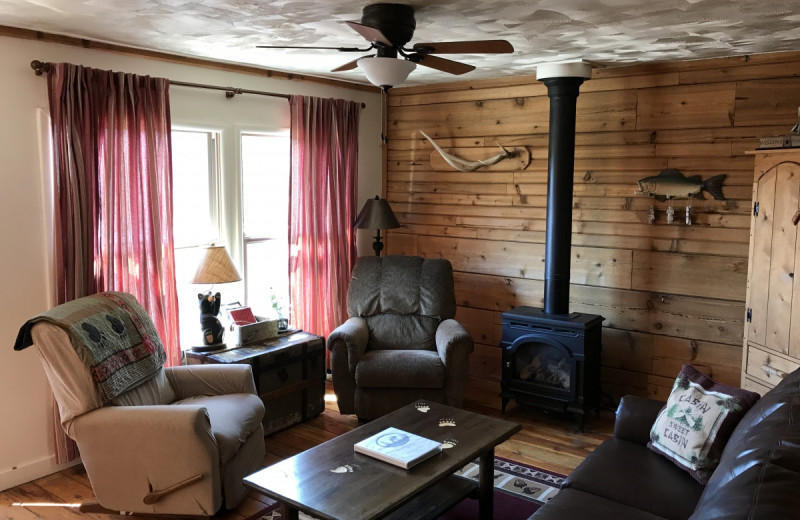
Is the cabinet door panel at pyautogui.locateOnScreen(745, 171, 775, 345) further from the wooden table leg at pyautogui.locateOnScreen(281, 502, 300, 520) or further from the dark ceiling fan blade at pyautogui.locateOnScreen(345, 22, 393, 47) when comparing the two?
the wooden table leg at pyautogui.locateOnScreen(281, 502, 300, 520)

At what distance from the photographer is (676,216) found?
172 inches

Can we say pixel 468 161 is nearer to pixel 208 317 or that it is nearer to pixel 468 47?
pixel 208 317


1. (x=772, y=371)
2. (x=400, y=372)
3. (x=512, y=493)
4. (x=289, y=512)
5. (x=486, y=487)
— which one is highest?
(x=772, y=371)

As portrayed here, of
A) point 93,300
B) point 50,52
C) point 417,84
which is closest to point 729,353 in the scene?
point 417,84

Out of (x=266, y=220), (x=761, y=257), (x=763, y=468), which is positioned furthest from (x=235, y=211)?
(x=763, y=468)

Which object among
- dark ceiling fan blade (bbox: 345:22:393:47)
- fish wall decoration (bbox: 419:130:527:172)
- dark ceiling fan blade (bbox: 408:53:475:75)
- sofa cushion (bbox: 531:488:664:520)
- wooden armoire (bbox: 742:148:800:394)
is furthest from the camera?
fish wall decoration (bbox: 419:130:527:172)

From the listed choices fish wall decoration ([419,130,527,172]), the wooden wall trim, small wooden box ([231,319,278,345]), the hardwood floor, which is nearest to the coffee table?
the hardwood floor

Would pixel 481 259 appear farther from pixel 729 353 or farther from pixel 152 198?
pixel 152 198

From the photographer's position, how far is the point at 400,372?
4211 millimetres

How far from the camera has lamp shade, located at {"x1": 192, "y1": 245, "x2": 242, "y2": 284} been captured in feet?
13.2

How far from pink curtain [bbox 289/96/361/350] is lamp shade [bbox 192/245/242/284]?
91cm

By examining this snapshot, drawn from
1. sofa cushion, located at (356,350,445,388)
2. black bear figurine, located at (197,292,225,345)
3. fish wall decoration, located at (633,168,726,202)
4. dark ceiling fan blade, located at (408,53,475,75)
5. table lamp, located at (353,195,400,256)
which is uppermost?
dark ceiling fan blade, located at (408,53,475,75)

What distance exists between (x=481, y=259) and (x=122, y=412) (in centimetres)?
308

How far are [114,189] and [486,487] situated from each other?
2620 millimetres
